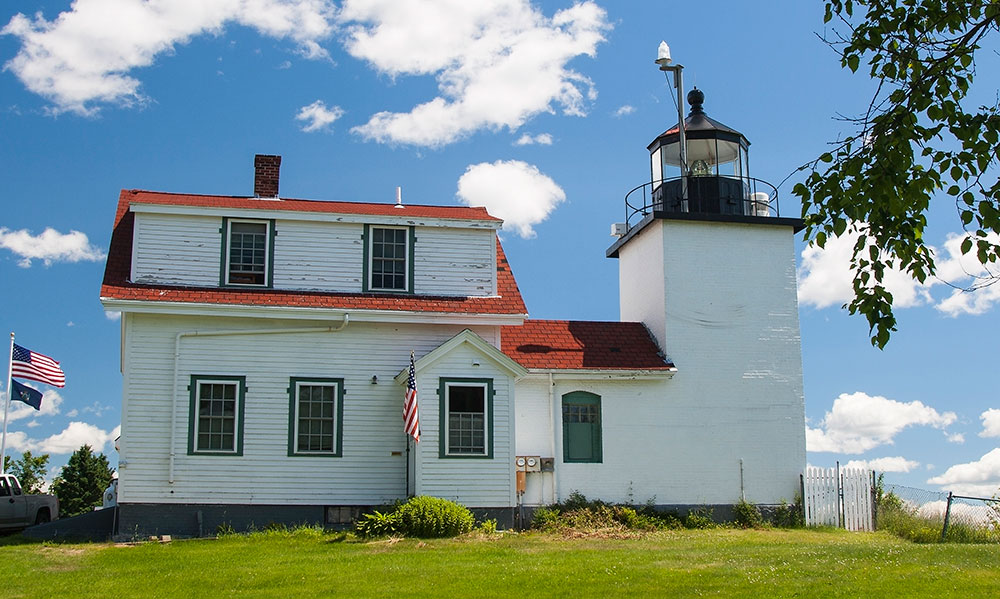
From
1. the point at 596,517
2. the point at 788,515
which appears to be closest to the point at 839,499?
the point at 788,515

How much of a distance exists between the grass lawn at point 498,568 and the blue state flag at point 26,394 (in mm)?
8000

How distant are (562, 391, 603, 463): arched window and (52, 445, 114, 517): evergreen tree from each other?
19.6 metres

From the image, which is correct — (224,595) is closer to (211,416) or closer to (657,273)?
(211,416)

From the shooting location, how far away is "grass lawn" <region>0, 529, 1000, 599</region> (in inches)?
449

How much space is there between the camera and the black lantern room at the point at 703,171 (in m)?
22.0

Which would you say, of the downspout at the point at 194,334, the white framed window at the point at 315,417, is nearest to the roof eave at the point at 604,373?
the white framed window at the point at 315,417

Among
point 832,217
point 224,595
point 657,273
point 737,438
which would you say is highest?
point 657,273

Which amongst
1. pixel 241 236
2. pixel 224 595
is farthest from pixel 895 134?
pixel 241 236

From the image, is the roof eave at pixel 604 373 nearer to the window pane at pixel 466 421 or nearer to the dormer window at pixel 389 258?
the window pane at pixel 466 421

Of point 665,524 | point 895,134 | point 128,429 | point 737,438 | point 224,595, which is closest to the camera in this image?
point 895,134

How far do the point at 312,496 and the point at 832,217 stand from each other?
12254 mm

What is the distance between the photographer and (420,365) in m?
17.8

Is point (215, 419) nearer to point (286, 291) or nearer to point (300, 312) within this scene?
point (300, 312)

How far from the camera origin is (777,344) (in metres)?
21.0
